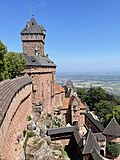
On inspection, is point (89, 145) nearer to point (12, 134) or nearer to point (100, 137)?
point (100, 137)

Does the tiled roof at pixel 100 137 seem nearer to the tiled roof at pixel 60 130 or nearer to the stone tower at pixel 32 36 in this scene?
the tiled roof at pixel 60 130

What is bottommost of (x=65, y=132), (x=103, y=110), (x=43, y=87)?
(x=103, y=110)

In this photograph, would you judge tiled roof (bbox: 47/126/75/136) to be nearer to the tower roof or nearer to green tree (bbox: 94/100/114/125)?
the tower roof

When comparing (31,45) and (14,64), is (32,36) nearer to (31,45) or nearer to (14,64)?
(31,45)

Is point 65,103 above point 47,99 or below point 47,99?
below

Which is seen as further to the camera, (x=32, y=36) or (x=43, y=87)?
(x=32, y=36)

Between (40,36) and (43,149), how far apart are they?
86.1 ft

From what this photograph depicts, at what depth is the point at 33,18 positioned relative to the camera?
3903 cm

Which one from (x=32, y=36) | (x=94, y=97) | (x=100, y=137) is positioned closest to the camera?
(x=100, y=137)

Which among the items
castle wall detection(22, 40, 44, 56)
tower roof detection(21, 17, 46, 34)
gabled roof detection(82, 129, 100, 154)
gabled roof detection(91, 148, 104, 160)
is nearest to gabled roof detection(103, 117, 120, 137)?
gabled roof detection(82, 129, 100, 154)

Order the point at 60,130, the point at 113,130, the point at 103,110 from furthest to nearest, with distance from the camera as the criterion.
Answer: the point at 103,110 → the point at 113,130 → the point at 60,130

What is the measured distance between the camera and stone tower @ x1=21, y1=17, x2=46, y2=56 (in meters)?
38.2

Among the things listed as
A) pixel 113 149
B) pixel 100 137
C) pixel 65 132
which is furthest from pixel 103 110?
pixel 65 132

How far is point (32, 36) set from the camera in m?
38.4
